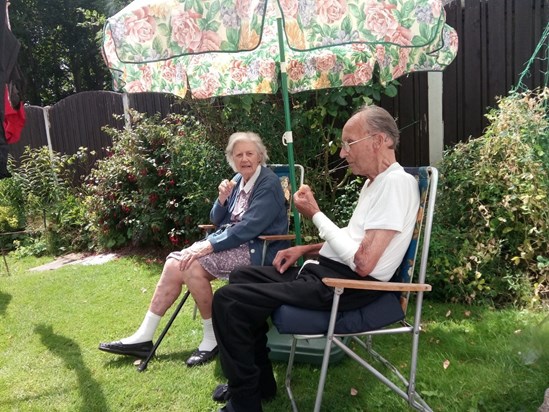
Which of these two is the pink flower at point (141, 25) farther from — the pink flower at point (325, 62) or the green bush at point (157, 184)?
the green bush at point (157, 184)

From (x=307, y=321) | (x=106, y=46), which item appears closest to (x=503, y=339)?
(x=307, y=321)

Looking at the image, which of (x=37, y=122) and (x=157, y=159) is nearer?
(x=157, y=159)

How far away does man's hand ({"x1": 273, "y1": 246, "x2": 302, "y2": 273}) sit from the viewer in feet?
7.86

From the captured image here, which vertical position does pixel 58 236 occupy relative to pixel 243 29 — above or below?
below

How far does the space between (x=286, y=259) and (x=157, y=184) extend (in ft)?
11.4

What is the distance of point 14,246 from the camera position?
22.3 ft

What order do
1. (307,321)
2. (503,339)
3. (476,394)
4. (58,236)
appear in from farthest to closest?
(58,236), (503,339), (476,394), (307,321)

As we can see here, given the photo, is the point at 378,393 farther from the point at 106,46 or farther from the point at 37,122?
the point at 37,122

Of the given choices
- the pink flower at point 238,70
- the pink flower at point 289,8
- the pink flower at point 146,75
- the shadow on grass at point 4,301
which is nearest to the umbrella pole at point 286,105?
the pink flower at point 289,8

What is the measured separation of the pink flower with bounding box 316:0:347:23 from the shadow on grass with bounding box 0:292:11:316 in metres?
3.64

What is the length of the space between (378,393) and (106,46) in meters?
2.33

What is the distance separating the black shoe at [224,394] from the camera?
2346 mm

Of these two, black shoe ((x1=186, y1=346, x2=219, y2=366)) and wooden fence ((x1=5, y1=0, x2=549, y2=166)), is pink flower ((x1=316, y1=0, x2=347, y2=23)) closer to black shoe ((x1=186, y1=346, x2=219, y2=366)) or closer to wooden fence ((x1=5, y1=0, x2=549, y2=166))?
black shoe ((x1=186, y1=346, x2=219, y2=366))

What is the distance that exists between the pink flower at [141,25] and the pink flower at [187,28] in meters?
0.13
